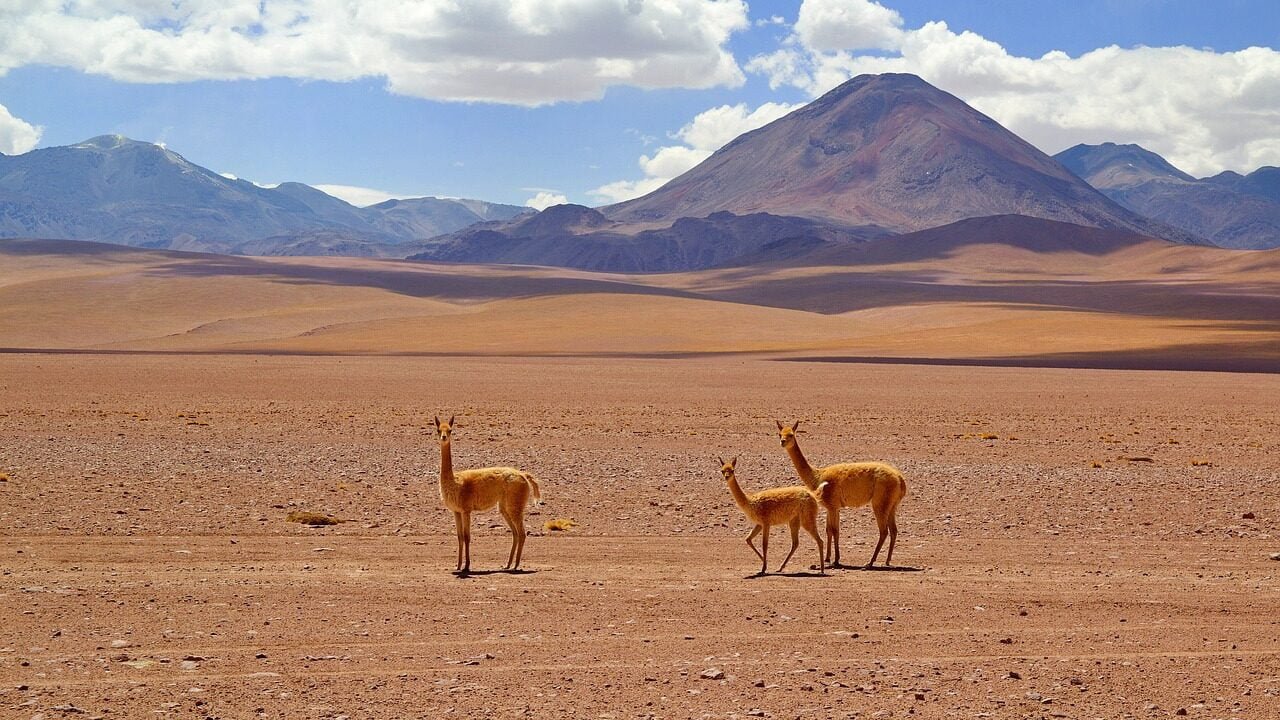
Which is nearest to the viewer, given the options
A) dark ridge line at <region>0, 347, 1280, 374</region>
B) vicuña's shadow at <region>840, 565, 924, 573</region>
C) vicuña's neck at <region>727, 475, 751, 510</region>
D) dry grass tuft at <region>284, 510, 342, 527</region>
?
vicuña's neck at <region>727, 475, 751, 510</region>

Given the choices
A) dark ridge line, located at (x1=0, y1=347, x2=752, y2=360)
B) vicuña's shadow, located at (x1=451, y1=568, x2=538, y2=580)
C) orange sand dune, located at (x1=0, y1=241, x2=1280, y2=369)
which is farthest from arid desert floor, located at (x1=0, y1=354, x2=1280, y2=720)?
orange sand dune, located at (x1=0, y1=241, x2=1280, y2=369)

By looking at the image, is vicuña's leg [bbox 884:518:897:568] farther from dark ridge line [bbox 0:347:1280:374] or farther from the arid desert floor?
dark ridge line [bbox 0:347:1280:374]

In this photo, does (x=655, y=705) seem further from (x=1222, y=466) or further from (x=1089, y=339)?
(x=1089, y=339)

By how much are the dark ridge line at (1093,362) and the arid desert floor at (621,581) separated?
26123 mm

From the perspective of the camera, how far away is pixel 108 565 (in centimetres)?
1097

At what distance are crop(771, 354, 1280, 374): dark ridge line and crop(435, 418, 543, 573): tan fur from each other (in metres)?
41.6

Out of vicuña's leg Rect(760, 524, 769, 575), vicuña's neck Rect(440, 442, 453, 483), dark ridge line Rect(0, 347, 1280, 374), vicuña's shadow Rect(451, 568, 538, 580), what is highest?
vicuña's neck Rect(440, 442, 453, 483)

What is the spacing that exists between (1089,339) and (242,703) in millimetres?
65650

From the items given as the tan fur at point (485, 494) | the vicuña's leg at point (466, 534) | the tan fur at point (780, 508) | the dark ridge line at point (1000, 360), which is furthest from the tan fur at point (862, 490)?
the dark ridge line at point (1000, 360)

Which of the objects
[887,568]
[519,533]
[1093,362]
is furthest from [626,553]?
[1093,362]

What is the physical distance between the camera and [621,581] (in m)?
10.6

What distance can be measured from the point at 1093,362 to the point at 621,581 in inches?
1854

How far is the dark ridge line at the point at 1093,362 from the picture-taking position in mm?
50794

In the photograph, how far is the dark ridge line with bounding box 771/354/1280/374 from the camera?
167 ft
